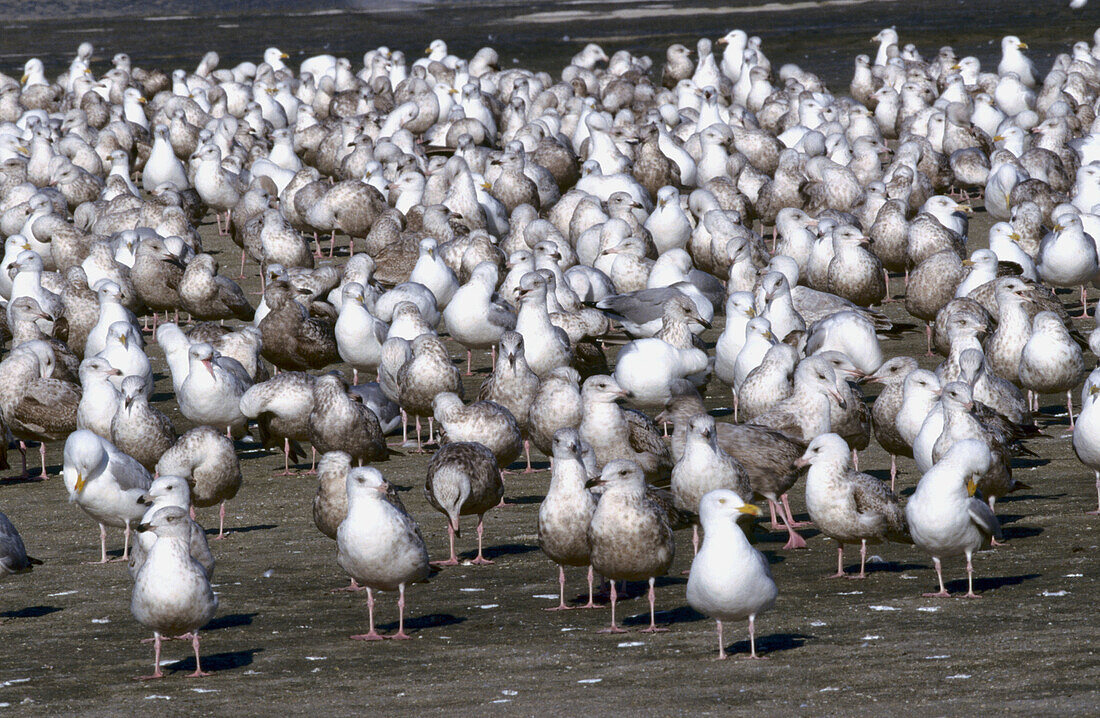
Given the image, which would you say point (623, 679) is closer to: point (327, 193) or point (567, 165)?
point (327, 193)

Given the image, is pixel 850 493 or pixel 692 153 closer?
pixel 850 493

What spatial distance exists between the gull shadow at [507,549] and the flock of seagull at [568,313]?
1.14 ft

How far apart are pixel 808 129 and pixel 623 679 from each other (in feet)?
64.5

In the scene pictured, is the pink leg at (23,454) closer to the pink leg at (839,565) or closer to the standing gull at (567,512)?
the standing gull at (567,512)

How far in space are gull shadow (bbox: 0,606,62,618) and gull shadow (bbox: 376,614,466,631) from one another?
2.21 metres

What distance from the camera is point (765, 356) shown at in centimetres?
1340

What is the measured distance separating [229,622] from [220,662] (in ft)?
2.58

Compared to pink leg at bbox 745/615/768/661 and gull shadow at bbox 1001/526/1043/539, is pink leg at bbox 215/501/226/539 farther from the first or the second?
gull shadow at bbox 1001/526/1043/539

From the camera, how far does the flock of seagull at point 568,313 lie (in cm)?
960

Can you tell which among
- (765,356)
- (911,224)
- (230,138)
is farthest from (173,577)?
(230,138)

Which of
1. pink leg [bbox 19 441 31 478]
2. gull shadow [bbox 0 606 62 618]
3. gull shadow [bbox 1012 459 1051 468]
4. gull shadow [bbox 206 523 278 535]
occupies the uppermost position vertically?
pink leg [bbox 19 441 31 478]

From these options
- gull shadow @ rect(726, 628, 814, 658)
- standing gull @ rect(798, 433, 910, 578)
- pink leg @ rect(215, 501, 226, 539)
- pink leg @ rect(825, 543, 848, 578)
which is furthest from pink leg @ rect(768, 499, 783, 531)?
pink leg @ rect(215, 501, 226, 539)

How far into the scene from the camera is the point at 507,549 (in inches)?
435

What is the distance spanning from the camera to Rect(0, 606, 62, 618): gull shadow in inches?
389
